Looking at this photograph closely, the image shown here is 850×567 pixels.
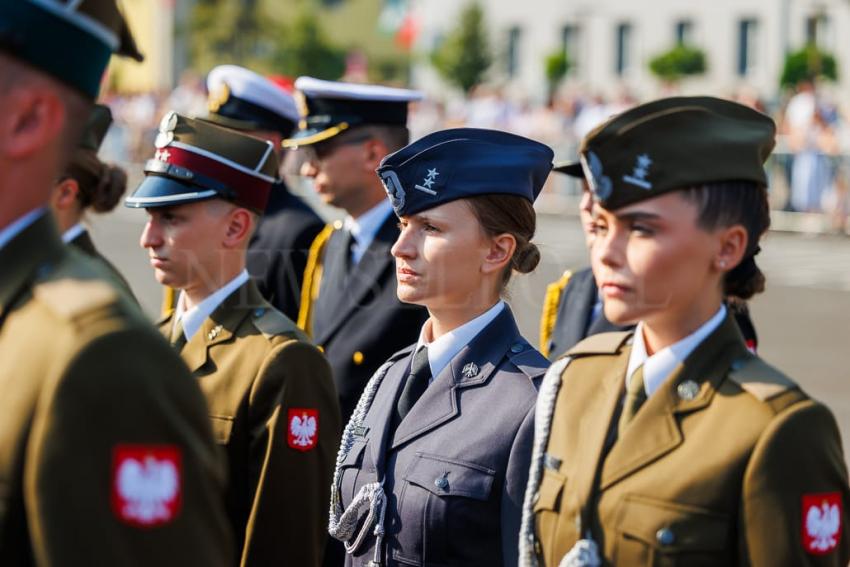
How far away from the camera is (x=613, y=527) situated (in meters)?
2.78

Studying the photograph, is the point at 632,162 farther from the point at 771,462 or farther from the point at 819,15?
the point at 819,15

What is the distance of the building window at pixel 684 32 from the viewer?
193ft

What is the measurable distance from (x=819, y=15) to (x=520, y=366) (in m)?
52.0

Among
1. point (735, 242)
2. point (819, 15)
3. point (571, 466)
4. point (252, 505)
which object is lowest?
point (252, 505)

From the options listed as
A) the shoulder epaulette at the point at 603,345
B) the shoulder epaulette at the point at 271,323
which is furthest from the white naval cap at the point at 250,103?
the shoulder epaulette at the point at 603,345

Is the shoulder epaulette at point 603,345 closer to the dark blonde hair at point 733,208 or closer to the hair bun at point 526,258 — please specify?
the dark blonde hair at point 733,208

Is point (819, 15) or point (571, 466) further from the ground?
point (819, 15)

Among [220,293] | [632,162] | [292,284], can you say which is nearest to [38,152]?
[632,162]

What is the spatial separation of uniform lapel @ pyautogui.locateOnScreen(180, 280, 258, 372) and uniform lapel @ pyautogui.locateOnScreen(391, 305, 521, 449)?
2.04ft

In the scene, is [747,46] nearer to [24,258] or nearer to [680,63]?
[680,63]

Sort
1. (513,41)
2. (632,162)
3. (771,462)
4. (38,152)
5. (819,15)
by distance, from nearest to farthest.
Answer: (38,152) < (771,462) < (632,162) < (819,15) < (513,41)

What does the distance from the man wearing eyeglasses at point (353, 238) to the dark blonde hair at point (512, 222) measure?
1.28 metres

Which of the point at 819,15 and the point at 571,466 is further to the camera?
the point at 819,15

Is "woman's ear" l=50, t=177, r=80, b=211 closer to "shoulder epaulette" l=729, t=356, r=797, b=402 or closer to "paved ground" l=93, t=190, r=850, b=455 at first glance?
"shoulder epaulette" l=729, t=356, r=797, b=402
